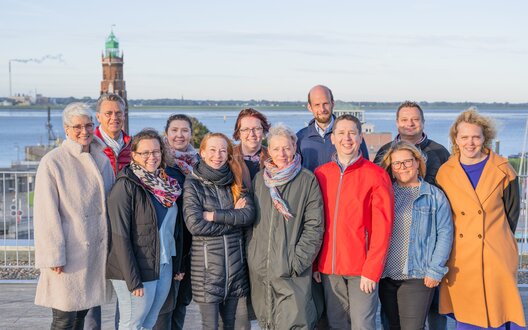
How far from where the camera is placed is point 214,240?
11.9 feet

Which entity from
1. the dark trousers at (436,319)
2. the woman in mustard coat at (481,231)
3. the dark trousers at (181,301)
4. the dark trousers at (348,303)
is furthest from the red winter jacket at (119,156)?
the dark trousers at (436,319)

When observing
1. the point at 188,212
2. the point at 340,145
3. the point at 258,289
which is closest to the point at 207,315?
the point at 258,289

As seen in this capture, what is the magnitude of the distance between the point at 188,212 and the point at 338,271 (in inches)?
38.7

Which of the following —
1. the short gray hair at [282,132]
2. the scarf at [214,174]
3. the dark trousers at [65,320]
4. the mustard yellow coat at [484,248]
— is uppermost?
the short gray hair at [282,132]

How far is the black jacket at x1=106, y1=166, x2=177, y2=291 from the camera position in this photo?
3447 millimetres

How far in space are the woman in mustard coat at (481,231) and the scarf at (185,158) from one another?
5.41 ft

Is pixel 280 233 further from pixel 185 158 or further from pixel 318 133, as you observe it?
pixel 318 133

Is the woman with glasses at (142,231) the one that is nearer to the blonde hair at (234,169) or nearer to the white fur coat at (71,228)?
the white fur coat at (71,228)

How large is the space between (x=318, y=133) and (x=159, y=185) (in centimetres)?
137

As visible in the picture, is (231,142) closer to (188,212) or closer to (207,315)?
(188,212)

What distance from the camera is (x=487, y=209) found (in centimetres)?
367

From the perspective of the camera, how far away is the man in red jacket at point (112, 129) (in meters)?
4.02

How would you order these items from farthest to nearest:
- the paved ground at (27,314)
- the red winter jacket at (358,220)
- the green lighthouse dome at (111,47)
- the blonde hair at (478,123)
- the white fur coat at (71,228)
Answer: the green lighthouse dome at (111,47) → the paved ground at (27,314) → the blonde hair at (478,123) → the red winter jacket at (358,220) → the white fur coat at (71,228)

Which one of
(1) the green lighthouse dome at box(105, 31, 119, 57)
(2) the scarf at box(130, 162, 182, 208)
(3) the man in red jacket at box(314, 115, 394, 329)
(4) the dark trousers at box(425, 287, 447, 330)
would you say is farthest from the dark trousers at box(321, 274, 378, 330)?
(1) the green lighthouse dome at box(105, 31, 119, 57)
